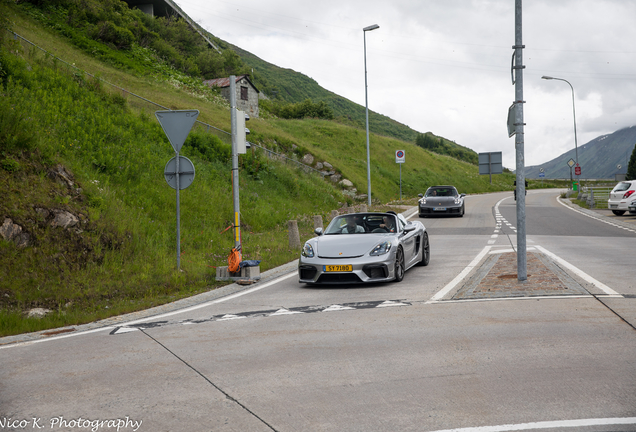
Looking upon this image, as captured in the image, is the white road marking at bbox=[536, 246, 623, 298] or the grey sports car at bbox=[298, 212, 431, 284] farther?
the grey sports car at bbox=[298, 212, 431, 284]

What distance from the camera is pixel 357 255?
950 centimetres

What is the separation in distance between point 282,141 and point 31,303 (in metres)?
29.4

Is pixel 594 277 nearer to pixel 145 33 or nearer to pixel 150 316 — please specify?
pixel 150 316

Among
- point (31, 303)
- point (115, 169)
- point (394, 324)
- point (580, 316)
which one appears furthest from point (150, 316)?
point (115, 169)

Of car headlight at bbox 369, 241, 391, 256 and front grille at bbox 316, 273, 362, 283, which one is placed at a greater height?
car headlight at bbox 369, 241, 391, 256

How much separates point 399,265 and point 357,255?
0.93m

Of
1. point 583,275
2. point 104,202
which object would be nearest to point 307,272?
point 583,275

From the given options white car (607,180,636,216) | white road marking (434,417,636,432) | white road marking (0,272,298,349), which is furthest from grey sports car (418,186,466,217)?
white road marking (434,417,636,432)

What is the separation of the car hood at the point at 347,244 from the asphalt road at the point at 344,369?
1294mm

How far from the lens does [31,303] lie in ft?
28.7

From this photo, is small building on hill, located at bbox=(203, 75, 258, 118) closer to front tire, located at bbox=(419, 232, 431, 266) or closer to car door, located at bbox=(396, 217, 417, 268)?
front tire, located at bbox=(419, 232, 431, 266)

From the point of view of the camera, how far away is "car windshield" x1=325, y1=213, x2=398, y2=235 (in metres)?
10.8

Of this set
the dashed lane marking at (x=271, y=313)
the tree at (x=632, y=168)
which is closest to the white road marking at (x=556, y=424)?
the dashed lane marking at (x=271, y=313)

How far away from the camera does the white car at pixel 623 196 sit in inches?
998
